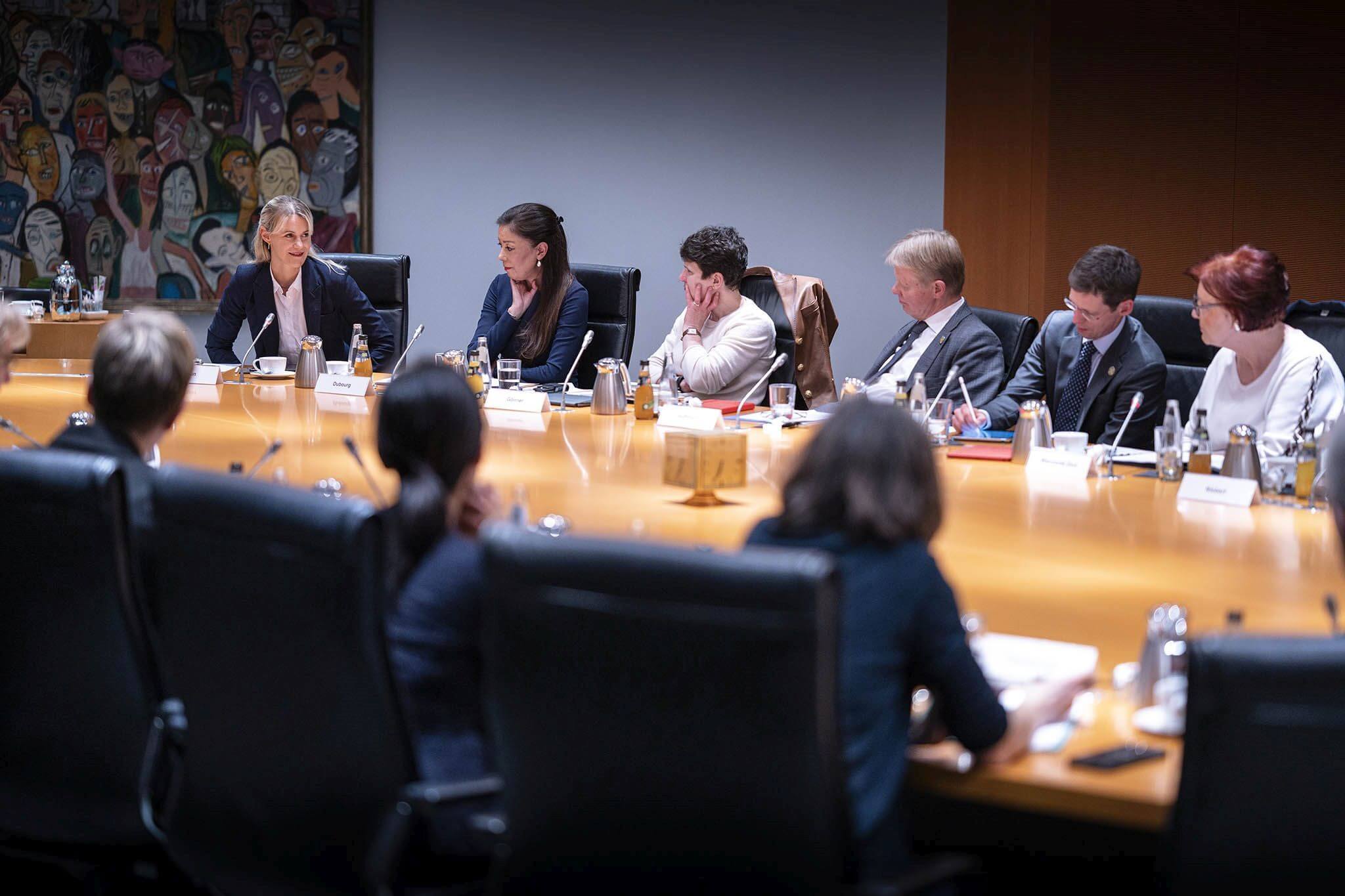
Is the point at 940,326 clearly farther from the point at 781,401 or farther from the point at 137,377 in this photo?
the point at 137,377

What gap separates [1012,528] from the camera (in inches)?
113

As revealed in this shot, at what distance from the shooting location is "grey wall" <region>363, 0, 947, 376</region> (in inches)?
280

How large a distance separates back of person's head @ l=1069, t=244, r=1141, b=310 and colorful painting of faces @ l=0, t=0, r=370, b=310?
162 inches

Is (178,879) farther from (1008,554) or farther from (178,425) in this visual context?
(178,425)

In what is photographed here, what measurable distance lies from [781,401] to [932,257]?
80 centimetres

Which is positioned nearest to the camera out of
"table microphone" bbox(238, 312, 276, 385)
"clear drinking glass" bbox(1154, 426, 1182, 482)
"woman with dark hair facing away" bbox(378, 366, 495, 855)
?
"woman with dark hair facing away" bbox(378, 366, 495, 855)

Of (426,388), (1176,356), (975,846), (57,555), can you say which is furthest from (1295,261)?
(57,555)

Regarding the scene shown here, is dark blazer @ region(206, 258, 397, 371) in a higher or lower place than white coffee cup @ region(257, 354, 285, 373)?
higher

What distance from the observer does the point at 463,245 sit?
739cm

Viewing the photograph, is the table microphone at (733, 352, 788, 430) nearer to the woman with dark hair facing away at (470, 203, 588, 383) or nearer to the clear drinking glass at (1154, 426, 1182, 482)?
the woman with dark hair facing away at (470, 203, 588, 383)

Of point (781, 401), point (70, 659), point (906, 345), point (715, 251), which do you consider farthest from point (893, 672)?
point (715, 251)

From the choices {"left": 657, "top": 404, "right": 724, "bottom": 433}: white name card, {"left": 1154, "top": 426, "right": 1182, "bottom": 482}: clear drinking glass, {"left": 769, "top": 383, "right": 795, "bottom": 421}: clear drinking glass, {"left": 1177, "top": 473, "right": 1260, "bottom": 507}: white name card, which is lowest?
{"left": 1177, "top": 473, "right": 1260, "bottom": 507}: white name card

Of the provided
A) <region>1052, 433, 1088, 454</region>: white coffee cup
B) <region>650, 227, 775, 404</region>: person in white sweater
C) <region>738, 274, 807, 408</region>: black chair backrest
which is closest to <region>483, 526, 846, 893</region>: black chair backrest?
<region>1052, 433, 1088, 454</region>: white coffee cup

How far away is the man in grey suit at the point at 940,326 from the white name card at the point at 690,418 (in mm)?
704
